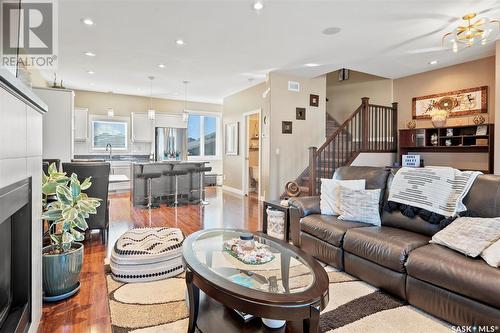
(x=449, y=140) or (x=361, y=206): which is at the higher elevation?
(x=449, y=140)

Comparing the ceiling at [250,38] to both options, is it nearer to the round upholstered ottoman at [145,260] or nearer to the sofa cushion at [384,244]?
the sofa cushion at [384,244]

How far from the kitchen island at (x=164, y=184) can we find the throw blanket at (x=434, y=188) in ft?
15.4

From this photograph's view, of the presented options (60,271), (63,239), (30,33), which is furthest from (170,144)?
(60,271)

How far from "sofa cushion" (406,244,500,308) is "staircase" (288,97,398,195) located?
3077mm

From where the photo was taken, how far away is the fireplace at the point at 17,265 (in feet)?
4.81

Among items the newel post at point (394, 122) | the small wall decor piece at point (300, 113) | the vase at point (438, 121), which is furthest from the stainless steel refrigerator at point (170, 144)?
the vase at point (438, 121)

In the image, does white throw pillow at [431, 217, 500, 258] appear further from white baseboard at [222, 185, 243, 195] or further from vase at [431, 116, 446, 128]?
white baseboard at [222, 185, 243, 195]

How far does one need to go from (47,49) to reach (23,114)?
14.3 feet

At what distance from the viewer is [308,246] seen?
3021 millimetres

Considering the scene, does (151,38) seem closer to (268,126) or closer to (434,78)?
(268,126)

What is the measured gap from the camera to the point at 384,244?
2262mm

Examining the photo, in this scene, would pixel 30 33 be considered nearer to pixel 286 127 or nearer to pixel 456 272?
pixel 286 127

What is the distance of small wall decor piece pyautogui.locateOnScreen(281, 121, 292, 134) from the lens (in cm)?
629

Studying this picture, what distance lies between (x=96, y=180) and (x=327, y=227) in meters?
2.80
